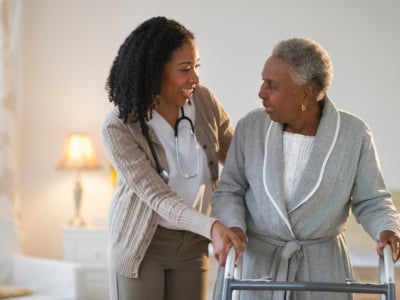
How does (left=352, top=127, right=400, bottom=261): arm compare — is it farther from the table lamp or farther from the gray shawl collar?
the table lamp

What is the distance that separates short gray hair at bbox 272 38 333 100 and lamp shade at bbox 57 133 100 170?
3.07 metres

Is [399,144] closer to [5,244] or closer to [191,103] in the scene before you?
[5,244]

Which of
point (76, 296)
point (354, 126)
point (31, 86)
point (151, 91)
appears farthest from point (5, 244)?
point (354, 126)

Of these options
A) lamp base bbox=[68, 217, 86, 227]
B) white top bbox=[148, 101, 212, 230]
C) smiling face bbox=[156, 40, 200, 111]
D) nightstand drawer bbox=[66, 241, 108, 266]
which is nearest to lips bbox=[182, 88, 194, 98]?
smiling face bbox=[156, 40, 200, 111]

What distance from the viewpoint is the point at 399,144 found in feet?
16.6

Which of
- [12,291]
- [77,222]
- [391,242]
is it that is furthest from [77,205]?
[391,242]

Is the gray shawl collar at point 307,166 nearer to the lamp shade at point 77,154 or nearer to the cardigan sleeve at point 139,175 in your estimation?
the cardigan sleeve at point 139,175

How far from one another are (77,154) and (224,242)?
10.4 ft

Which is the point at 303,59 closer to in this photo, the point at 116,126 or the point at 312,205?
the point at 312,205

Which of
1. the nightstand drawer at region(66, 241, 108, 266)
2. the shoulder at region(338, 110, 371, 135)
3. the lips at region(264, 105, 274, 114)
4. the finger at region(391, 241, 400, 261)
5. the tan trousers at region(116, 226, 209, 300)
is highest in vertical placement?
the lips at region(264, 105, 274, 114)

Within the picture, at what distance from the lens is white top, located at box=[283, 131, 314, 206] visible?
2252 mm

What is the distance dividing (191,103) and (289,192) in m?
0.51

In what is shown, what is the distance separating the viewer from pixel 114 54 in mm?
5383

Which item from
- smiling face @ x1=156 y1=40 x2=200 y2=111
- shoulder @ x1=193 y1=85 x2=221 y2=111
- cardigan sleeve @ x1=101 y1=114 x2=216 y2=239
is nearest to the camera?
cardigan sleeve @ x1=101 y1=114 x2=216 y2=239
